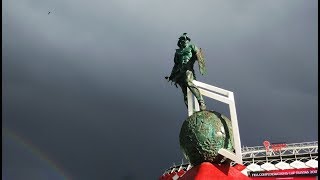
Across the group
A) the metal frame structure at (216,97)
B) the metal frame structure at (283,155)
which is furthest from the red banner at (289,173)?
the metal frame structure at (216,97)

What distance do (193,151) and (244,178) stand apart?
1.49 metres

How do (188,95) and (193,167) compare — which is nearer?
(193,167)

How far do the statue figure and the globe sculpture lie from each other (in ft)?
3.73

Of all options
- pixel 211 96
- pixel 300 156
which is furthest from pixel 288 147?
pixel 211 96

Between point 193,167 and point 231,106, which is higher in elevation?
point 231,106

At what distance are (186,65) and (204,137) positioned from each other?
2.31 metres

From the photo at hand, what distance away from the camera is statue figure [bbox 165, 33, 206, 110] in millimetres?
10328

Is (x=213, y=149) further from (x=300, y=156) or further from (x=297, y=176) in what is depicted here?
(x=300, y=156)

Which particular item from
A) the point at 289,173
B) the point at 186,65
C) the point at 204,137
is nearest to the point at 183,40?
the point at 186,65

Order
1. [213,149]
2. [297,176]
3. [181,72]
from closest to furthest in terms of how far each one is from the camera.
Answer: [213,149]
[181,72]
[297,176]

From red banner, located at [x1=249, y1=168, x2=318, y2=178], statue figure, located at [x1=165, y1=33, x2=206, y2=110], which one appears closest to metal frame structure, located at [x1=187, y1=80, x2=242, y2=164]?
statue figure, located at [x1=165, y1=33, x2=206, y2=110]

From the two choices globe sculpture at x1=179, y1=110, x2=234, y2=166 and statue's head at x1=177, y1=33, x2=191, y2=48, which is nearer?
globe sculpture at x1=179, y1=110, x2=234, y2=166

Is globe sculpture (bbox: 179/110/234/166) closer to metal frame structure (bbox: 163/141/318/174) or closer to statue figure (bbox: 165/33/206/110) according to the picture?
statue figure (bbox: 165/33/206/110)

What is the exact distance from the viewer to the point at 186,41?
35.0 ft
